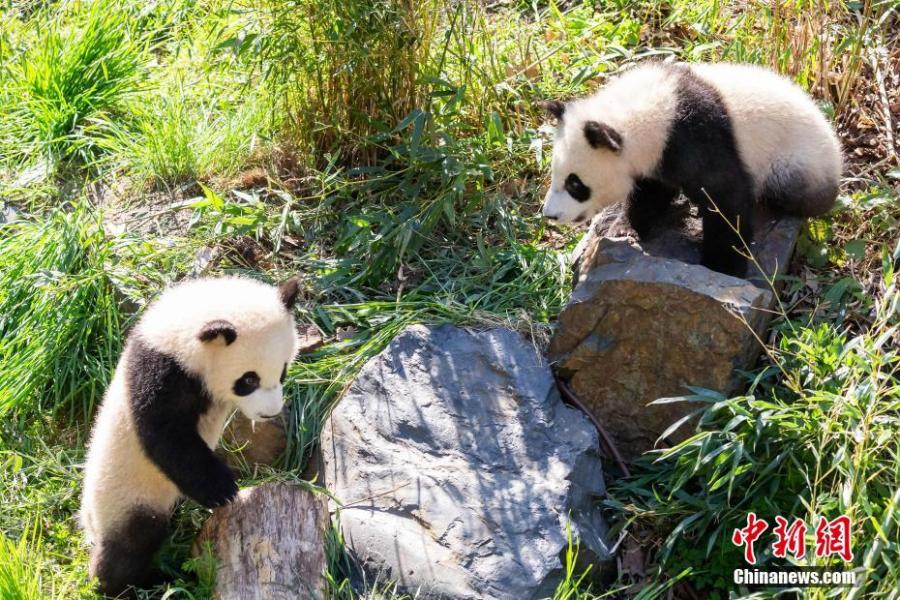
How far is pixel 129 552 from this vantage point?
14.4ft

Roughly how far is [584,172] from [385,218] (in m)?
1.21

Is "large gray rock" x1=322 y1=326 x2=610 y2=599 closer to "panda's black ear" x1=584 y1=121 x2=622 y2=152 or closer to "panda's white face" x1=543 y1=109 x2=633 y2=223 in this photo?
"panda's white face" x1=543 y1=109 x2=633 y2=223

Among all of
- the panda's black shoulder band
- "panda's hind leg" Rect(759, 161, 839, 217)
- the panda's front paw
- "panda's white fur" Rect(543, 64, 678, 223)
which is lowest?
the panda's front paw

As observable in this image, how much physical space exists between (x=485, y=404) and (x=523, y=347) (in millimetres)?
380

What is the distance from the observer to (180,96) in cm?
666

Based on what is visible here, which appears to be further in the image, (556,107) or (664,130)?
(556,107)

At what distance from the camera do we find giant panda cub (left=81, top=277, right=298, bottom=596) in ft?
13.5

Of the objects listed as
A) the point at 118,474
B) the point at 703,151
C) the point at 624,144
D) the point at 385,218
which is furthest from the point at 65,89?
the point at 703,151

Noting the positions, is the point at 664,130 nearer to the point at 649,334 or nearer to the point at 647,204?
the point at 647,204

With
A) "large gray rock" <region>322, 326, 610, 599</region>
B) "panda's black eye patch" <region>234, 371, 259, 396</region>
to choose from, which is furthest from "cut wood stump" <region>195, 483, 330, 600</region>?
"panda's black eye patch" <region>234, 371, 259, 396</region>

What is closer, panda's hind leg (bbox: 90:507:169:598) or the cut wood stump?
the cut wood stump

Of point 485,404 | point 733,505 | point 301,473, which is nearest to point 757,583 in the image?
point 733,505

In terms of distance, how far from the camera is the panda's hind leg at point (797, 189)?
5106 millimetres

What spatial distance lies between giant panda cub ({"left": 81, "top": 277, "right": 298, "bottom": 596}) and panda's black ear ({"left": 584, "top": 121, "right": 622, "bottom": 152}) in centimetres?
169
